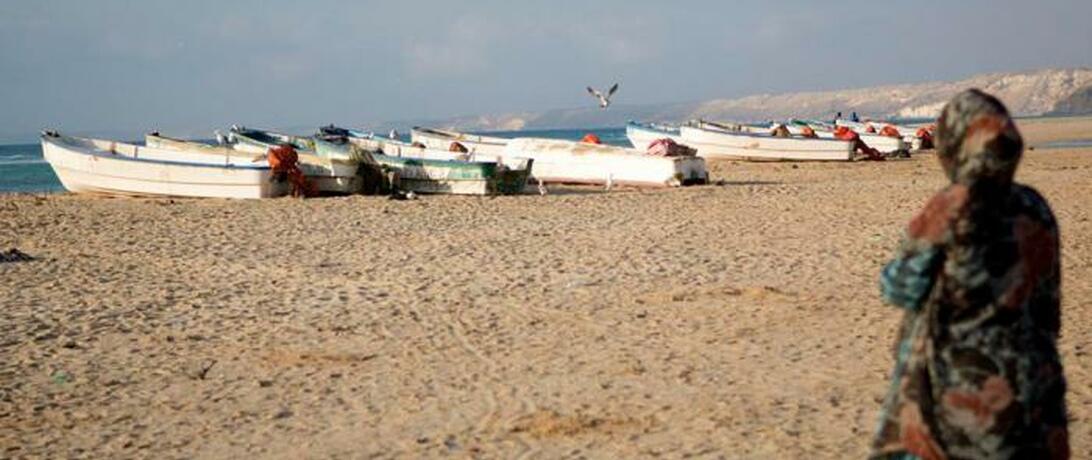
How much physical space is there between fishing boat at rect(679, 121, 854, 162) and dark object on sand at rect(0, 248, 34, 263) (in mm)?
23381

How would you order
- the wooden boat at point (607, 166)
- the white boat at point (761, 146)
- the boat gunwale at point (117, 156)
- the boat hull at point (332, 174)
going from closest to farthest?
the boat hull at point (332, 174) < the boat gunwale at point (117, 156) < the wooden boat at point (607, 166) < the white boat at point (761, 146)

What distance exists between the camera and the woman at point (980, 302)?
3.31 metres

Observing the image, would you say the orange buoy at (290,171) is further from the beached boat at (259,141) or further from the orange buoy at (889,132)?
the orange buoy at (889,132)

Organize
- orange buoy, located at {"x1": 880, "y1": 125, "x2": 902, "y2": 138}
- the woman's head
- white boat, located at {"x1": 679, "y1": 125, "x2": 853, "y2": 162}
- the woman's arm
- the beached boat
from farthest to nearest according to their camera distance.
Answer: orange buoy, located at {"x1": 880, "y1": 125, "x2": 902, "y2": 138}
white boat, located at {"x1": 679, "y1": 125, "x2": 853, "y2": 162}
the beached boat
the woman's arm
the woman's head

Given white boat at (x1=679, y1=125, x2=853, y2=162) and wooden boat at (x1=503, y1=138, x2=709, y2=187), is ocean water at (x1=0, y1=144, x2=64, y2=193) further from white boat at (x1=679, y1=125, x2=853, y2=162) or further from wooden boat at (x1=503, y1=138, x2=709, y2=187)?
white boat at (x1=679, y1=125, x2=853, y2=162)

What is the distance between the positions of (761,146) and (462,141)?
889cm

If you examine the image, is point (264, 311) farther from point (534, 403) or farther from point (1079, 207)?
point (1079, 207)

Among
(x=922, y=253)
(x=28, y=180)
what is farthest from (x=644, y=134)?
(x=922, y=253)

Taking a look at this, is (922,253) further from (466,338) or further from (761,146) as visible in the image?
(761,146)

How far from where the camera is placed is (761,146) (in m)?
33.2

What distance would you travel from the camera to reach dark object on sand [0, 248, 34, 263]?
41.6 feet

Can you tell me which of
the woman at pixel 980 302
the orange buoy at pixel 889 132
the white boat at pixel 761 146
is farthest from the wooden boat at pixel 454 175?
the orange buoy at pixel 889 132

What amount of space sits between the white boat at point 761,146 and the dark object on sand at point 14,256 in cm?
2338

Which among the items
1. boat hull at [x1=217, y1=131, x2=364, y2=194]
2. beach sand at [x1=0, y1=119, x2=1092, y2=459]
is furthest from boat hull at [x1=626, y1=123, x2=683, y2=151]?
beach sand at [x1=0, y1=119, x2=1092, y2=459]
